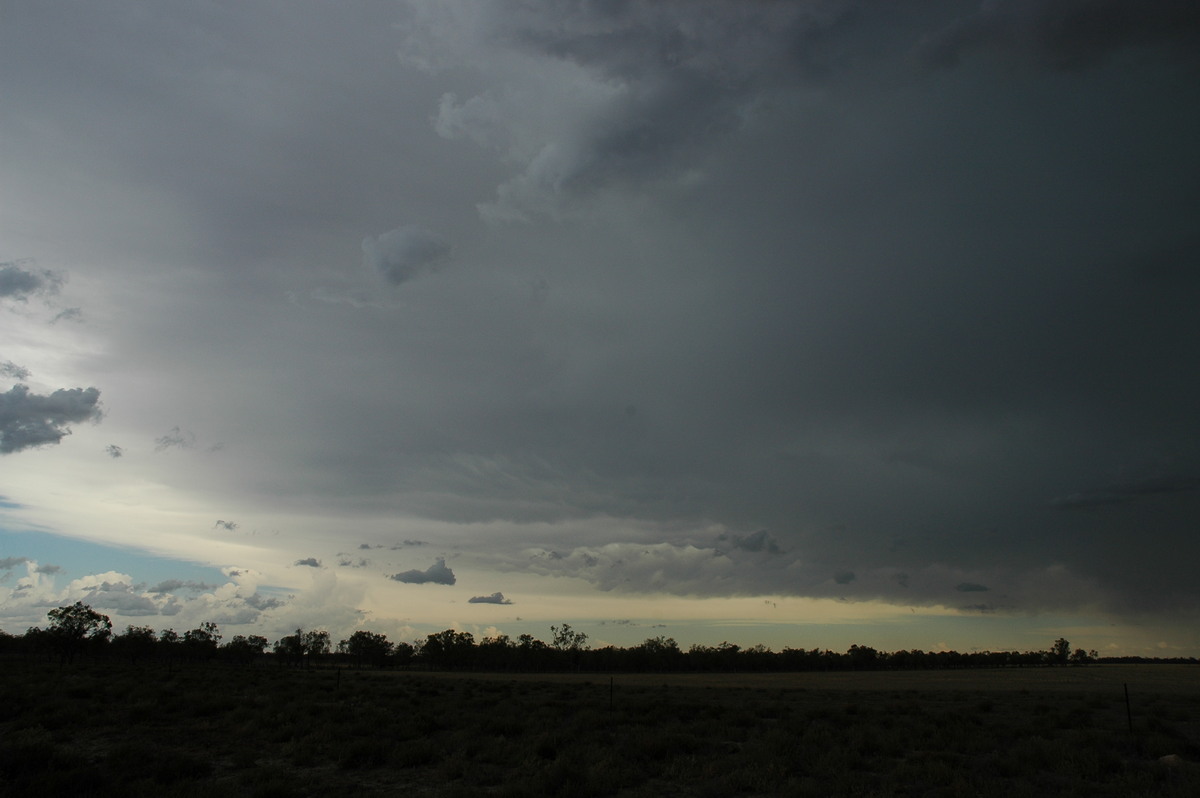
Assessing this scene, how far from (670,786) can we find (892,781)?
592 cm

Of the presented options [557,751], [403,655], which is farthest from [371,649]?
[557,751]

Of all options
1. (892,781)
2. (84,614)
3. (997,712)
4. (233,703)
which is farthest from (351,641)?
(892,781)

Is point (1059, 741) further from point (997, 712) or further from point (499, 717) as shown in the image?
point (499, 717)

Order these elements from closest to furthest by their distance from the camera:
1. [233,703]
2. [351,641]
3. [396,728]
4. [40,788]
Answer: [40,788] < [396,728] < [233,703] < [351,641]

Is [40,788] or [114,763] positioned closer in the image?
[40,788]

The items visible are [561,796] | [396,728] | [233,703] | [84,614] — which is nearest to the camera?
[561,796]

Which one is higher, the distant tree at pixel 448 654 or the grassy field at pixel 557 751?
the grassy field at pixel 557 751

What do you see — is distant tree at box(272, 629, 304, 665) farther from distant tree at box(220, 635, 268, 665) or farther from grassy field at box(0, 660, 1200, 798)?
grassy field at box(0, 660, 1200, 798)

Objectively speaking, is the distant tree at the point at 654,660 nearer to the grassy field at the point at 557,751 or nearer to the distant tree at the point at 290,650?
the distant tree at the point at 290,650

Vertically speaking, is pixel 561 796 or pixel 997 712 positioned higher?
pixel 561 796

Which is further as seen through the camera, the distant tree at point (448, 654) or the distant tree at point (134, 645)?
the distant tree at point (448, 654)

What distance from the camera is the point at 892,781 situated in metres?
17.4

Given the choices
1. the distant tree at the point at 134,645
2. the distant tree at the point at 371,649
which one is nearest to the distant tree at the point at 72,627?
the distant tree at the point at 134,645

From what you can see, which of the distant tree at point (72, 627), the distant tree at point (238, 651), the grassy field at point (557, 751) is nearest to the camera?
the grassy field at point (557, 751)
